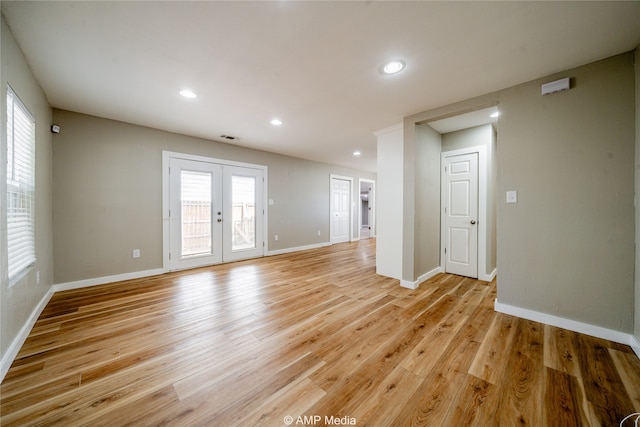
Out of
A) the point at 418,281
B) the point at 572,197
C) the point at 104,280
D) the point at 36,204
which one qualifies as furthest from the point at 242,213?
the point at 572,197

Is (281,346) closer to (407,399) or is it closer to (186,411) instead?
(186,411)

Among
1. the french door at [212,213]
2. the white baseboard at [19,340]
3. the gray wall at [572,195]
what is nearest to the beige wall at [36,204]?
the white baseboard at [19,340]

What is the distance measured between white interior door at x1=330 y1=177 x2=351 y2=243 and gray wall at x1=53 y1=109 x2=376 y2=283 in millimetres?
3498

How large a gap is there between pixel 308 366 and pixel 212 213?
371 cm

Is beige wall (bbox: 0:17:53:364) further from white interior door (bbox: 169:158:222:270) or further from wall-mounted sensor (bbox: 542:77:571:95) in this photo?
wall-mounted sensor (bbox: 542:77:571:95)

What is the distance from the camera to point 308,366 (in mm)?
1653

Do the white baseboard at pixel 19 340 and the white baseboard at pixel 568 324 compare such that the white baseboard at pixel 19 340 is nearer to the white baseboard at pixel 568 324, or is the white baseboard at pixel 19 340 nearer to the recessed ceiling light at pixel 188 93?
the recessed ceiling light at pixel 188 93

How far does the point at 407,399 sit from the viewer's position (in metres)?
1.38

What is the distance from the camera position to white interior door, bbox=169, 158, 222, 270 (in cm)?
409

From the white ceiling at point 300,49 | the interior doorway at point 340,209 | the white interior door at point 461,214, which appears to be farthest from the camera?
the interior doorway at point 340,209

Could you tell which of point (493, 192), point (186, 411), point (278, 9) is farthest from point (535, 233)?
point (186, 411)

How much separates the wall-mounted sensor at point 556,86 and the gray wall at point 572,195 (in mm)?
54

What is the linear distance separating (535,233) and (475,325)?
1.12m

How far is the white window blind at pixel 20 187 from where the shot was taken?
5.92 feet
